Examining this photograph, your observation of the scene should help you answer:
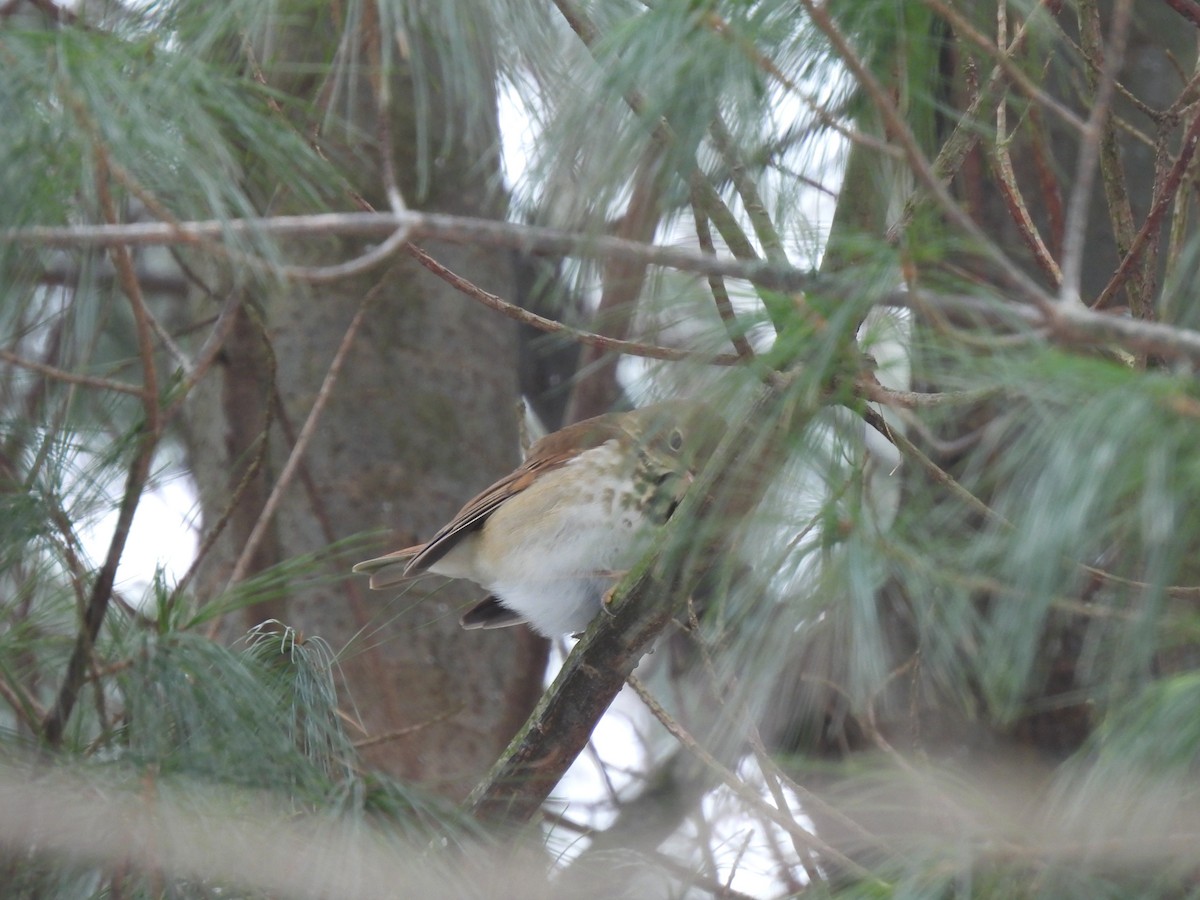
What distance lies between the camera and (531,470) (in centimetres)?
280

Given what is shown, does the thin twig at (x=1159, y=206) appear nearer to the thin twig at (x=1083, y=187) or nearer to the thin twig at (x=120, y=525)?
the thin twig at (x=1083, y=187)

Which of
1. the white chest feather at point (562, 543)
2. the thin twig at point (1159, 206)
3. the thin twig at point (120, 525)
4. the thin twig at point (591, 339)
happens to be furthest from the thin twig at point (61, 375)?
the thin twig at point (1159, 206)

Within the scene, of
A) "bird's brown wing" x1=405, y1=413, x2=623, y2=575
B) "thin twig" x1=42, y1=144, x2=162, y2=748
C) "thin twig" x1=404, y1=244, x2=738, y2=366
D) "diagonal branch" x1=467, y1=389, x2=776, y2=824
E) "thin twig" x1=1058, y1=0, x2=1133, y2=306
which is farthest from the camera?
"bird's brown wing" x1=405, y1=413, x2=623, y2=575

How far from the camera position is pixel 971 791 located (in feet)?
4.93

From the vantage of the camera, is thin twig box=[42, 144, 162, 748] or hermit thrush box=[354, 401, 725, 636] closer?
thin twig box=[42, 144, 162, 748]

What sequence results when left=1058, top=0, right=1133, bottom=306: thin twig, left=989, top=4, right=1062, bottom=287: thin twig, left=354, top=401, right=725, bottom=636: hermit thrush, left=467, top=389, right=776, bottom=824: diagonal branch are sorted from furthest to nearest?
left=354, top=401, right=725, bottom=636: hermit thrush → left=467, top=389, right=776, bottom=824: diagonal branch → left=989, top=4, right=1062, bottom=287: thin twig → left=1058, top=0, right=1133, bottom=306: thin twig

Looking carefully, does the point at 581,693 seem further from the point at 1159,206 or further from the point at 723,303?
the point at 1159,206

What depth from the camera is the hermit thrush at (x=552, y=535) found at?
2.60m

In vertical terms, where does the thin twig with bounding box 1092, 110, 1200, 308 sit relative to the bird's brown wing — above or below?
above

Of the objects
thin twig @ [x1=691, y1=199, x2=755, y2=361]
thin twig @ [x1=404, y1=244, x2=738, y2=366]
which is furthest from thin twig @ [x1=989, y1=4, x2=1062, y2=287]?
thin twig @ [x1=404, y1=244, x2=738, y2=366]

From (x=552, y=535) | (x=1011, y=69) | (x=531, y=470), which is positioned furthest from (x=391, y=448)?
(x=1011, y=69)

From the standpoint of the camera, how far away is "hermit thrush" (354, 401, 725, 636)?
2604mm

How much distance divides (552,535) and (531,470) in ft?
0.57

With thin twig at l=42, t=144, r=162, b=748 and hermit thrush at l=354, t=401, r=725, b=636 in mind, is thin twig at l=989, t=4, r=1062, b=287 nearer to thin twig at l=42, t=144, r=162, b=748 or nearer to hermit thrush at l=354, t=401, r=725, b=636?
hermit thrush at l=354, t=401, r=725, b=636
